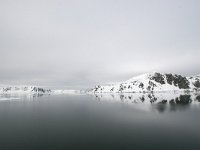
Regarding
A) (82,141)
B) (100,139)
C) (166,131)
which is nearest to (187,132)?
(166,131)

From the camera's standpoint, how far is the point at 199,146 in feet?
63.4

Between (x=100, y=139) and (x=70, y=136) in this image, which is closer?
(x=100, y=139)

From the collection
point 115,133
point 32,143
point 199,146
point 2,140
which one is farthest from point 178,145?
point 2,140

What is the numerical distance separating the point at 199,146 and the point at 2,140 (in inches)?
983

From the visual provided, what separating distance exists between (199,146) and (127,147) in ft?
27.4

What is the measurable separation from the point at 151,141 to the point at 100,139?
6680 millimetres

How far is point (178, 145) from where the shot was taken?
781 inches

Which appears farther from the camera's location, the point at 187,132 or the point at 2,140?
the point at 187,132

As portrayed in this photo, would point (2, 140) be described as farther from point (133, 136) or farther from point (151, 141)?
point (151, 141)

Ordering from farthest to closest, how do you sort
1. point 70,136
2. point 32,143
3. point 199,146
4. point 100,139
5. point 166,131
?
point 166,131 < point 70,136 < point 100,139 < point 32,143 < point 199,146

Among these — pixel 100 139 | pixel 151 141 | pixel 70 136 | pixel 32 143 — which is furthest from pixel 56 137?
pixel 151 141

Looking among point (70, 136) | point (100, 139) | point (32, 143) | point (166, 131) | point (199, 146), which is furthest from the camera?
point (166, 131)

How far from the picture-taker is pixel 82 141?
2172 cm

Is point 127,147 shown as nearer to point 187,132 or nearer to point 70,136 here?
point 70,136
